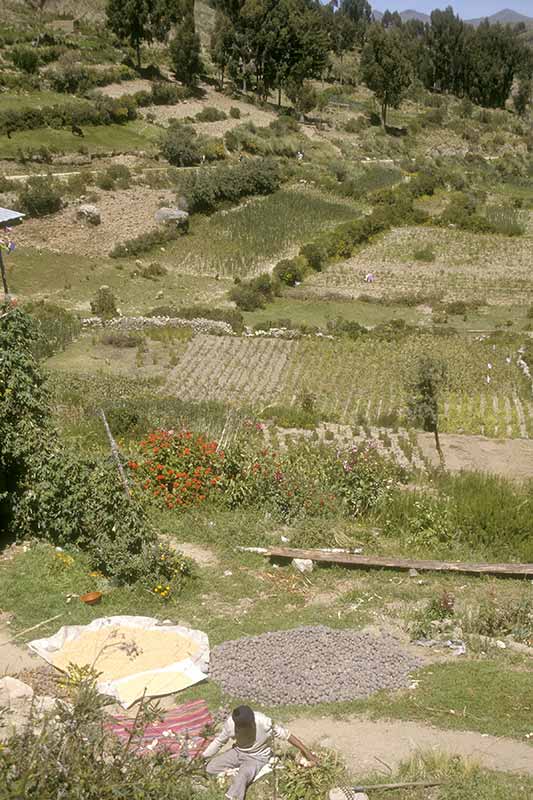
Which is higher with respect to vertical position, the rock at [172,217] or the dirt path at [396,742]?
the rock at [172,217]

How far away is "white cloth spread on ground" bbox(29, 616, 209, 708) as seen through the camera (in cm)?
775

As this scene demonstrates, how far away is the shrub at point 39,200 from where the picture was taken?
32312 millimetres

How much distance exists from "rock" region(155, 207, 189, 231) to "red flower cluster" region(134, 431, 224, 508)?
22.3 meters

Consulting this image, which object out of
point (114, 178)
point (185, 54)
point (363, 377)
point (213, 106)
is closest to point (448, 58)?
point (185, 54)

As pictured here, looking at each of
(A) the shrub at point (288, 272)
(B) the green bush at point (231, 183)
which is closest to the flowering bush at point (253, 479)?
(A) the shrub at point (288, 272)

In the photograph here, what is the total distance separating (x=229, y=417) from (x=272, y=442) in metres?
1.28

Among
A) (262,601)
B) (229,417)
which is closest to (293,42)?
(229,417)

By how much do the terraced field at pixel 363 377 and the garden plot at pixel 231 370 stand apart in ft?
0.09

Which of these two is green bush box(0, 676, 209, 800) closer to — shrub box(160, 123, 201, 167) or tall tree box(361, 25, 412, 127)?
shrub box(160, 123, 201, 167)

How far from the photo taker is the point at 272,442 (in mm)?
15602

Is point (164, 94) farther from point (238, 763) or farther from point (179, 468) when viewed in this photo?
point (238, 763)

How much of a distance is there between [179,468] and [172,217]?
76.0ft

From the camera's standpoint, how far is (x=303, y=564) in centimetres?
1023

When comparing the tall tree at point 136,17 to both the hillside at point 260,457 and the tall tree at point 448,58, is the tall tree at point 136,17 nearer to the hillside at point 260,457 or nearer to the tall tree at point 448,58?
the hillside at point 260,457
